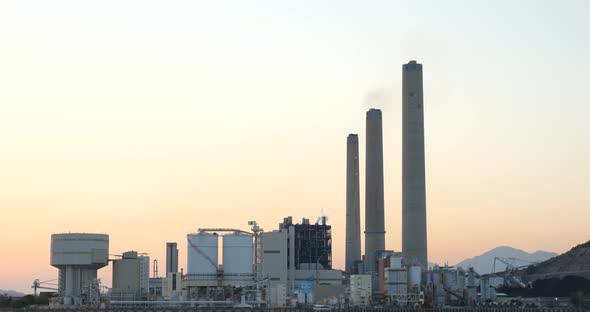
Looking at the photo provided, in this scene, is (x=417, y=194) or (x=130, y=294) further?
(x=417, y=194)

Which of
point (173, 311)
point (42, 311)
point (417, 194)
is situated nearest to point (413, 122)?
point (417, 194)

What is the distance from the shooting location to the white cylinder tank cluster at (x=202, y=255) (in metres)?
178

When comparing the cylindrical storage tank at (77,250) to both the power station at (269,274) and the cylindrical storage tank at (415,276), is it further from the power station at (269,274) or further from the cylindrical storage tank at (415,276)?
the cylindrical storage tank at (415,276)

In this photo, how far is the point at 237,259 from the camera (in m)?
180

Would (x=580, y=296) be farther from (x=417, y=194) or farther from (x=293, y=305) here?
(x=293, y=305)

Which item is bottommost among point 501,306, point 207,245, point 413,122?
point 501,306

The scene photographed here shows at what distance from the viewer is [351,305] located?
172 meters

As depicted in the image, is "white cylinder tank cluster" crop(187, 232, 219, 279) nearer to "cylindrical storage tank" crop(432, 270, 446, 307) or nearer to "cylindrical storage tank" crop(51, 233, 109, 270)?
"cylindrical storage tank" crop(51, 233, 109, 270)

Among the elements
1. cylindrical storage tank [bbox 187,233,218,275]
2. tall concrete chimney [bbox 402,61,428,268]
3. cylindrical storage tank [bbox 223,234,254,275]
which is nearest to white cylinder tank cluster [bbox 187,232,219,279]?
cylindrical storage tank [bbox 187,233,218,275]

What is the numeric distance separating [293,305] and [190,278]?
21.5 meters

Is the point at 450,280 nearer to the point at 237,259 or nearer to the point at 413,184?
the point at 413,184

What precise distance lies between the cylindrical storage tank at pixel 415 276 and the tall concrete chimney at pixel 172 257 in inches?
1804

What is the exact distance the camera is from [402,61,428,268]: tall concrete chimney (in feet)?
604

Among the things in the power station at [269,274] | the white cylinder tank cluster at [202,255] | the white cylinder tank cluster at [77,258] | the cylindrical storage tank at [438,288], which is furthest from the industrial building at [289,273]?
the white cylinder tank cluster at [77,258]
